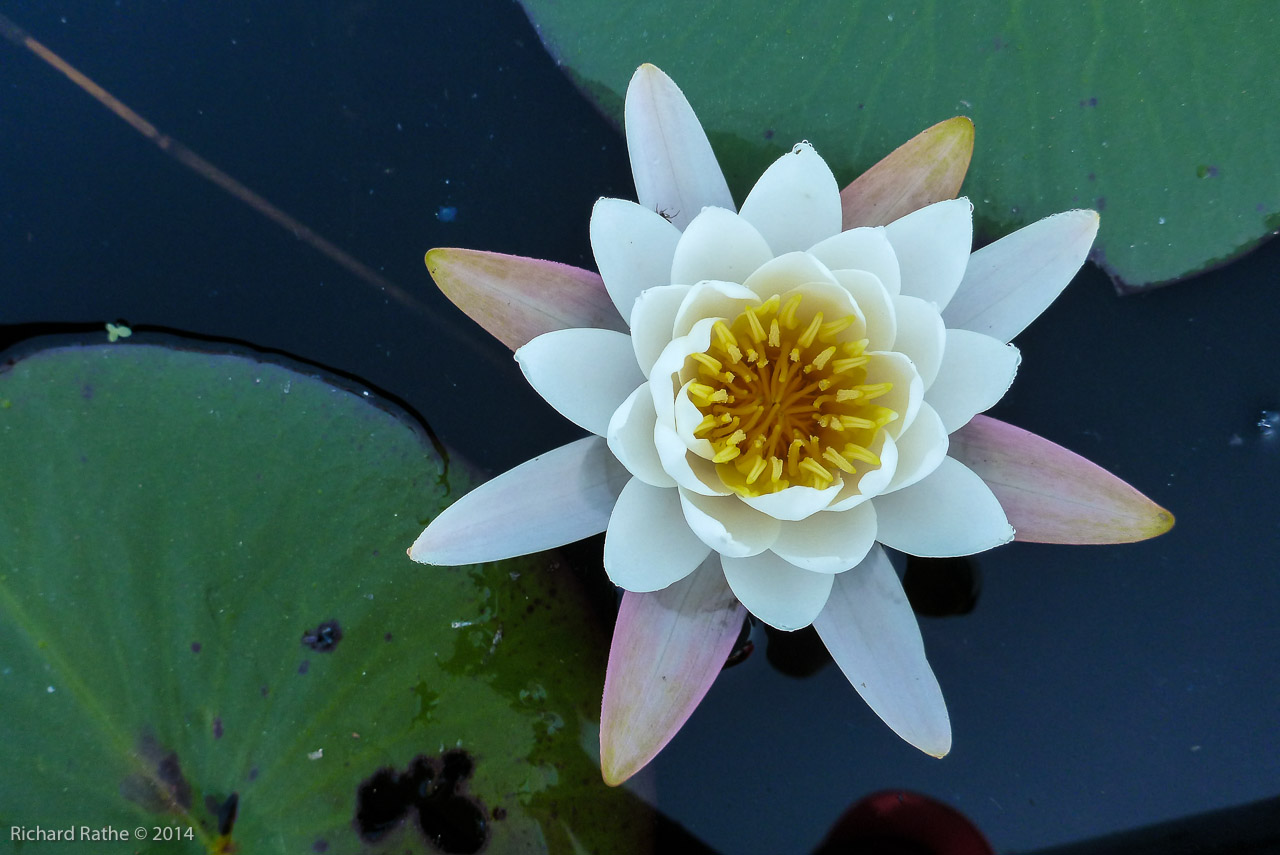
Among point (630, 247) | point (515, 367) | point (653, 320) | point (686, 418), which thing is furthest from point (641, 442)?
point (515, 367)

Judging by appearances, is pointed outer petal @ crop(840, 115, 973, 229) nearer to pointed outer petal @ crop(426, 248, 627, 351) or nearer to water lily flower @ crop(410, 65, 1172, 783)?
water lily flower @ crop(410, 65, 1172, 783)

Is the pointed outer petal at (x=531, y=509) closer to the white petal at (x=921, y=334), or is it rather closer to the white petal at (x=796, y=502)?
the white petal at (x=796, y=502)

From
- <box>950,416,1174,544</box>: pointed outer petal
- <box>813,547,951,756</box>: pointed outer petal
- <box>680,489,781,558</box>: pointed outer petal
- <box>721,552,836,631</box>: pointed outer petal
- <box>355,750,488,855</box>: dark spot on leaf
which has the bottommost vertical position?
<box>355,750,488,855</box>: dark spot on leaf

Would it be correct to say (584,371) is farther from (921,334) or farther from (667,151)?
(921,334)

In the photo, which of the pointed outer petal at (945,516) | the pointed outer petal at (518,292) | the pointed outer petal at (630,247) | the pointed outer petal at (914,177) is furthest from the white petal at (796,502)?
the pointed outer petal at (914,177)

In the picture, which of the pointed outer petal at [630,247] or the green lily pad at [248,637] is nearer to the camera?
the pointed outer petal at [630,247]

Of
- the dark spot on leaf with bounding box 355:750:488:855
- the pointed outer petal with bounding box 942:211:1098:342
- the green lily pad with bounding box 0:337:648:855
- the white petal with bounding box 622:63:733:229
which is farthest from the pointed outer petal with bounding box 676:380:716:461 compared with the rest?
the dark spot on leaf with bounding box 355:750:488:855

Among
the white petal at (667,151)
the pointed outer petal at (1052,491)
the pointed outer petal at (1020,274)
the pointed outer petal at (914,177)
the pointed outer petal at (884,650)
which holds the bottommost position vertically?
the pointed outer petal at (884,650)
